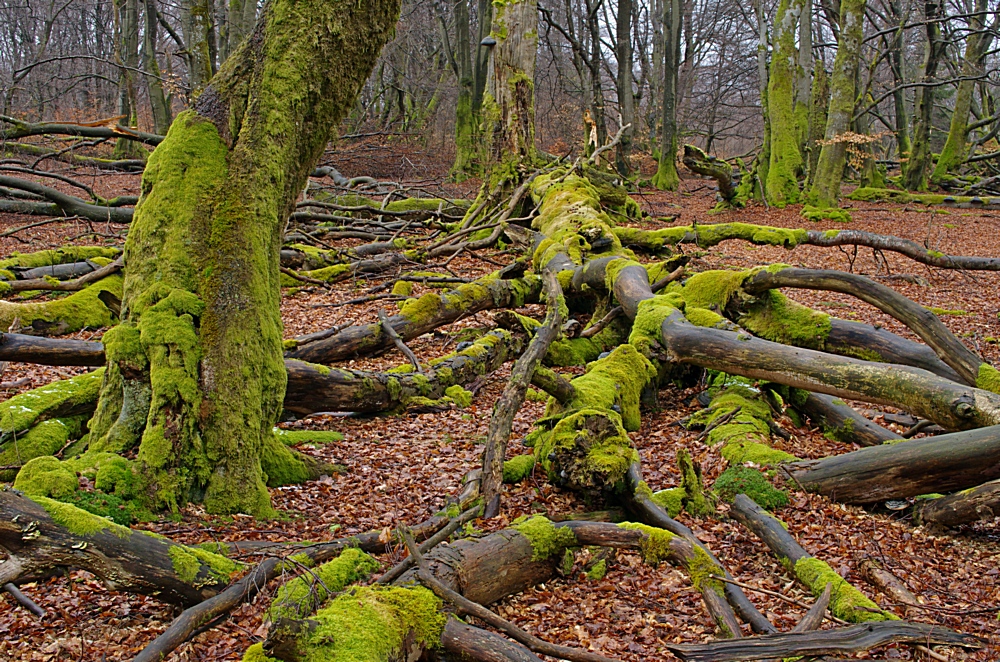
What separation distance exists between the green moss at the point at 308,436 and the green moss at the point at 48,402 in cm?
147

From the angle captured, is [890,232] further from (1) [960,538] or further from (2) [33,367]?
(2) [33,367]

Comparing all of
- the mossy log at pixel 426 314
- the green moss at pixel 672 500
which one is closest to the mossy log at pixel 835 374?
the green moss at pixel 672 500

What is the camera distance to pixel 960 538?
4.83 meters

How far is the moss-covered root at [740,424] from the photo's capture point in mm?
5879

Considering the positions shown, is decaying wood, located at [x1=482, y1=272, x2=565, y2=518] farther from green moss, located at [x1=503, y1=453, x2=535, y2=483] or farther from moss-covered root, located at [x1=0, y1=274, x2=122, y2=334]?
moss-covered root, located at [x1=0, y1=274, x2=122, y2=334]

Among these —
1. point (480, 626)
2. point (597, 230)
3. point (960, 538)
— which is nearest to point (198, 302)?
point (480, 626)

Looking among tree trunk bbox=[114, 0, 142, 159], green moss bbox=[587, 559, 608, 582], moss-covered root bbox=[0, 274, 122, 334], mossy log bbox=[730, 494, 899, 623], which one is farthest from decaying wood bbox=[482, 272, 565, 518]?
tree trunk bbox=[114, 0, 142, 159]

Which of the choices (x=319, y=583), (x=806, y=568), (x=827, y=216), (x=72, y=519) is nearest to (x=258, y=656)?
(x=319, y=583)

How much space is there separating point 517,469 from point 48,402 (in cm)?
353

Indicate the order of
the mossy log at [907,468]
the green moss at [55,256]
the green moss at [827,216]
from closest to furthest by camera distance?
1. the mossy log at [907,468]
2. the green moss at [55,256]
3. the green moss at [827,216]

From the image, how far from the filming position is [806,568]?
418 centimetres

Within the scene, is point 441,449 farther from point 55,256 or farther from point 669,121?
point 669,121

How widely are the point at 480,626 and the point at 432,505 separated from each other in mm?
1911

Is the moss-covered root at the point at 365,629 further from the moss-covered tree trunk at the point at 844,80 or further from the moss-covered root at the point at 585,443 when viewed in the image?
the moss-covered tree trunk at the point at 844,80
